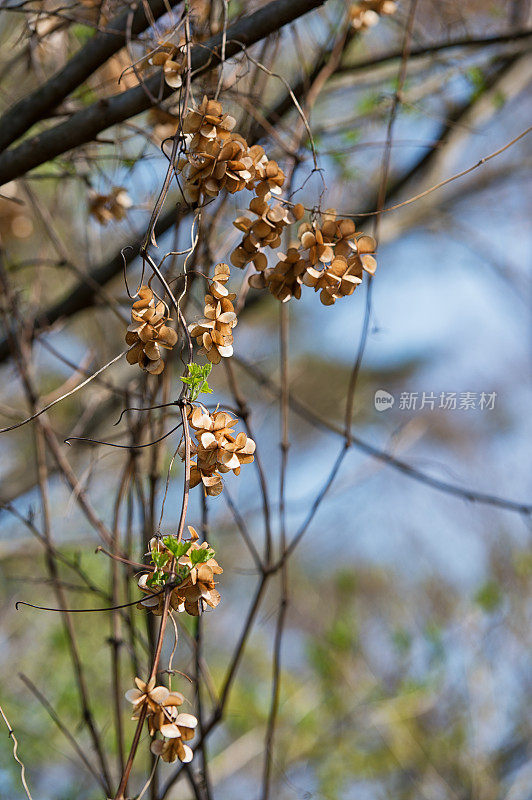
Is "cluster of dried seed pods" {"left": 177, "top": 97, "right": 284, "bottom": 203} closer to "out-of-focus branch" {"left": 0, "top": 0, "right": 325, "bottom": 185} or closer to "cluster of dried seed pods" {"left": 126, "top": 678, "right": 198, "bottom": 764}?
"out-of-focus branch" {"left": 0, "top": 0, "right": 325, "bottom": 185}

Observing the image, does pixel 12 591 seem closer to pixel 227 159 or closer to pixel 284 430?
pixel 284 430

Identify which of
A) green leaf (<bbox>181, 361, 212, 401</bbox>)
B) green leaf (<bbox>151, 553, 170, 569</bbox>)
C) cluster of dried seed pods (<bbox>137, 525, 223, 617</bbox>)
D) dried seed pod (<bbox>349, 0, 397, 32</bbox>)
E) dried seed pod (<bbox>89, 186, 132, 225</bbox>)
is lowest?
cluster of dried seed pods (<bbox>137, 525, 223, 617</bbox>)

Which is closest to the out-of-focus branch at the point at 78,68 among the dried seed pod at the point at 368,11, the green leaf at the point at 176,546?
the dried seed pod at the point at 368,11

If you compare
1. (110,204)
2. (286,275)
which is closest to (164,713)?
(286,275)

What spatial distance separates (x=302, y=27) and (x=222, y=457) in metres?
1.11

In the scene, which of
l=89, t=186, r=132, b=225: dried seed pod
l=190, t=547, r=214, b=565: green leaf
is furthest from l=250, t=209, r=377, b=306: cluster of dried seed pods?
l=89, t=186, r=132, b=225: dried seed pod

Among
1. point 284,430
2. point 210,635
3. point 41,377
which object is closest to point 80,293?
point 284,430

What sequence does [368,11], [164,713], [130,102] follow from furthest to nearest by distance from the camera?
[368,11], [130,102], [164,713]

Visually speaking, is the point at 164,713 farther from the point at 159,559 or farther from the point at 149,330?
the point at 149,330

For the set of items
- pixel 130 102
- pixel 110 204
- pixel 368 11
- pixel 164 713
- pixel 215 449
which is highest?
pixel 368 11

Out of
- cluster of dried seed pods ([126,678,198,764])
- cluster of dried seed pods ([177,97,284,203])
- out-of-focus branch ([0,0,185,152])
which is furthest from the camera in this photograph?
out-of-focus branch ([0,0,185,152])

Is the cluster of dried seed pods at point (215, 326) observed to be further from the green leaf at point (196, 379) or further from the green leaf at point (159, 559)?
the green leaf at point (159, 559)

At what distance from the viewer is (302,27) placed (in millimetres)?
1300

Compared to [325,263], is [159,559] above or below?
below
